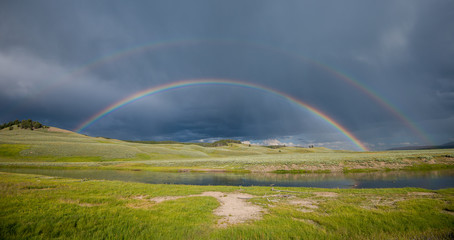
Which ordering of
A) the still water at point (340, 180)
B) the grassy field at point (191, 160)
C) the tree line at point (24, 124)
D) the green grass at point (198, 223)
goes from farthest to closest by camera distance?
the tree line at point (24, 124) < the grassy field at point (191, 160) < the still water at point (340, 180) < the green grass at point (198, 223)

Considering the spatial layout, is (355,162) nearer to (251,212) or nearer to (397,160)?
(397,160)

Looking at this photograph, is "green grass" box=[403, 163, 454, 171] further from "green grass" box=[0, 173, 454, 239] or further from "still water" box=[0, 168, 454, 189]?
Answer: "green grass" box=[0, 173, 454, 239]

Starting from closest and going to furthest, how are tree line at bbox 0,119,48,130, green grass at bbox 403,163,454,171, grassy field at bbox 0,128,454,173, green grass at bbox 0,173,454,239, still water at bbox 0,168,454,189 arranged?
green grass at bbox 0,173,454,239
still water at bbox 0,168,454,189
green grass at bbox 403,163,454,171
grassy field at bbox 0,128,454,173
tree line at bbox 0,119,48,130

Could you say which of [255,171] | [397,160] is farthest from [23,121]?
[397,160]

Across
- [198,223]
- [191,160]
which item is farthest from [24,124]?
[198,223]

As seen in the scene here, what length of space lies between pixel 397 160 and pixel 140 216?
6592cm

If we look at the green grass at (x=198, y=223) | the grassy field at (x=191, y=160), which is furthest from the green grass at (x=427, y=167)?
the green grass at (x=198, y=223)

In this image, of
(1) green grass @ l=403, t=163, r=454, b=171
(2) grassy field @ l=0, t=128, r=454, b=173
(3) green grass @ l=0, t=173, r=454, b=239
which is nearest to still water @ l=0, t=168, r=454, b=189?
(1) green grass @ l=403, t=163, r=454, b=171

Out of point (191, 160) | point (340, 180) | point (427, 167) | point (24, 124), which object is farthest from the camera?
point (24, 124)

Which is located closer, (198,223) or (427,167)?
(198,223)

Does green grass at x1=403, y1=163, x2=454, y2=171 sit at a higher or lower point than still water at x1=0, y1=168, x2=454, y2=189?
higher

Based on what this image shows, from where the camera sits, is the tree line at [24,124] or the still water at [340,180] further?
the tree line at [24,124]

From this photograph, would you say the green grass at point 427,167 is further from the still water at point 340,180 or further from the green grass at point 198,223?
the green grass at point 198,223

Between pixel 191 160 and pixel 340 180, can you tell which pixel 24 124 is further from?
pixel 340 180
